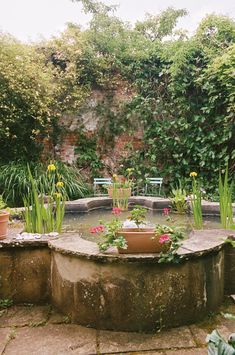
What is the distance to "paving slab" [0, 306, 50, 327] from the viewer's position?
2.22 meters

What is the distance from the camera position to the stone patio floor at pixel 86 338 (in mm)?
1886

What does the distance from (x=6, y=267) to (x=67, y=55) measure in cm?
625

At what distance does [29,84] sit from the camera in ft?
21.1

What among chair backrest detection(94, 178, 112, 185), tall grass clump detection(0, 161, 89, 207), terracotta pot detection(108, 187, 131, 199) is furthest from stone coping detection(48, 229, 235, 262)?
chair backrest detection(94, 178, 112, 185)

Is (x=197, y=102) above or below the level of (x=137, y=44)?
below

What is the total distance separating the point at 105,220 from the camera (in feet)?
13.1

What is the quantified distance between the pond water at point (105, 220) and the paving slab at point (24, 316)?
859mm

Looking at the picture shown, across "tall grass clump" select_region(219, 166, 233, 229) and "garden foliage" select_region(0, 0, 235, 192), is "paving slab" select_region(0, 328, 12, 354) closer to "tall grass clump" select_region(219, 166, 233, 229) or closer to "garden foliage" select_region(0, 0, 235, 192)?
"tall grass clump" select_region(219, 166, 233, 229)

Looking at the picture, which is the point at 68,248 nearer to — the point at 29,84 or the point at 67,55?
the point at 29,84

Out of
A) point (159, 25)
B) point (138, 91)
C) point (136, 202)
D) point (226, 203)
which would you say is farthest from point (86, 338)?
point (159, 25)

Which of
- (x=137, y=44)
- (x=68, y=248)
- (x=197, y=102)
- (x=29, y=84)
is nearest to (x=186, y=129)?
(x=197, y=102)

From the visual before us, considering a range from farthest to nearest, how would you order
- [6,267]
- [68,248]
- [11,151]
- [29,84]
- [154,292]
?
[11,151]
[29,84]
[6,267]
[68,248]
[154,292]

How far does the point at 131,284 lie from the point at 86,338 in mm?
452

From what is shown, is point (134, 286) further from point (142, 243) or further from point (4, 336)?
point (4, 336)
